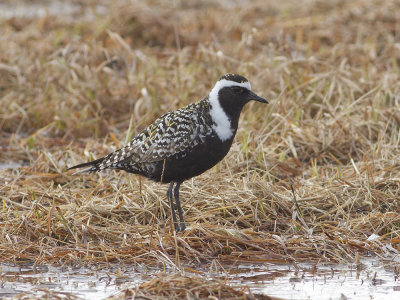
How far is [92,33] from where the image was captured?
13047 millimetres

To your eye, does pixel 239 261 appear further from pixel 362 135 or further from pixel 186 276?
pixel 362 135

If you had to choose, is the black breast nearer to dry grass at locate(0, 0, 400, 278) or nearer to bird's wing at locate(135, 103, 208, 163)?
bird's wing at locate(135, 103, 208, 163)

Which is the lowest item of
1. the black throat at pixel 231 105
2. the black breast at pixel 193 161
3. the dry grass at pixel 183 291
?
the dry grass at pixel 183 291

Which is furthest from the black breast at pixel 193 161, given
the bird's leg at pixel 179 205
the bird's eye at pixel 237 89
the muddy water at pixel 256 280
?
the muddy water at pixel 256 280

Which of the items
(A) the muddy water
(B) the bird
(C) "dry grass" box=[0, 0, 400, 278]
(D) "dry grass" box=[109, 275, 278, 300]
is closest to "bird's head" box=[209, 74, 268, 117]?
(B) the bird

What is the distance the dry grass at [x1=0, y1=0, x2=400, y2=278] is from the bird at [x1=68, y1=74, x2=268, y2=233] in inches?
14.0

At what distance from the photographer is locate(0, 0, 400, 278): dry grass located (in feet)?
19.7

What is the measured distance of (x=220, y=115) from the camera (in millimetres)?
6324

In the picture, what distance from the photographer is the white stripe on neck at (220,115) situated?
6262 mm

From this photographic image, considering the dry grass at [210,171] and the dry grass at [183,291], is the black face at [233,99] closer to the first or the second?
the dry grass at [210,171]

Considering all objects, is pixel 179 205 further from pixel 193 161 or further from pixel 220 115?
pixel 220 115

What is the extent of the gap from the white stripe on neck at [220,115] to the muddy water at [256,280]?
3.81 ft

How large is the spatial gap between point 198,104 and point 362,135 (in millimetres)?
2481

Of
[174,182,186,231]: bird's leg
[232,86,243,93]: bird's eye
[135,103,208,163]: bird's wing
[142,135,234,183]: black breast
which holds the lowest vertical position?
[174,182,186,231]: bird's leg
